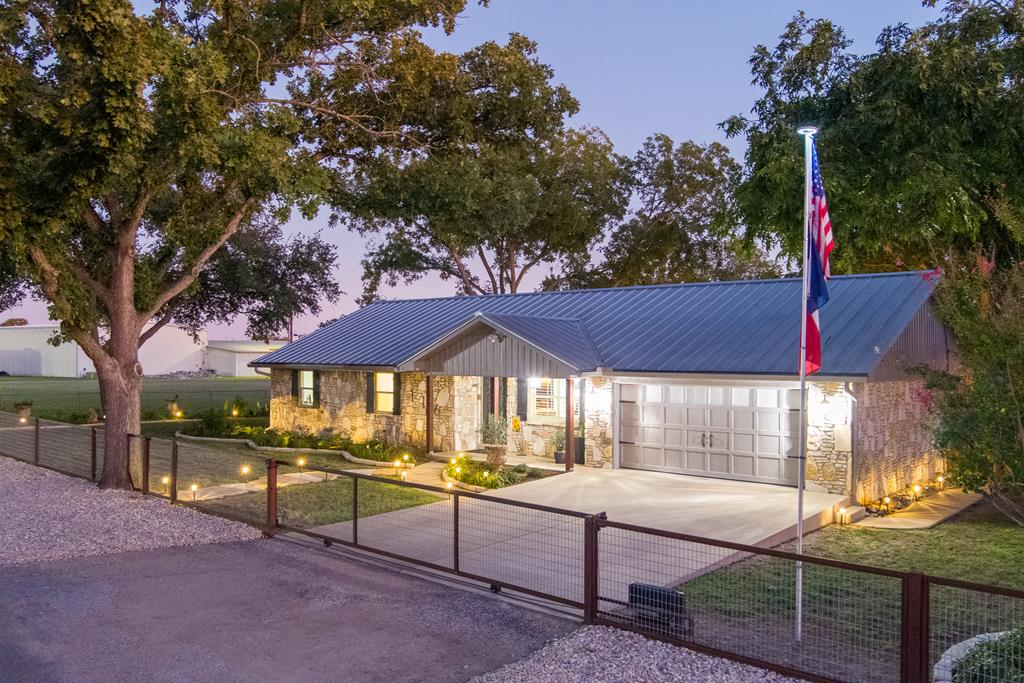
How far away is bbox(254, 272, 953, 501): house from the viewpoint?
1534 centimetres

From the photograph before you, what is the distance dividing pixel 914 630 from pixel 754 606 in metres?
3.04

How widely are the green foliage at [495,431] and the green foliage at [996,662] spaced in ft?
47.9

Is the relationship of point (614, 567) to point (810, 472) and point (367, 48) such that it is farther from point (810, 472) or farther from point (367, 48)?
point (367, 48)

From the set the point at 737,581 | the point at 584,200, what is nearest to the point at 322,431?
the point at 737,581

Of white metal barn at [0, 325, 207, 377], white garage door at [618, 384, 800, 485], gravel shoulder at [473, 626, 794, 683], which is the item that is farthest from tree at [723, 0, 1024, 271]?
white metal barn at [0, 325, 207, 377]

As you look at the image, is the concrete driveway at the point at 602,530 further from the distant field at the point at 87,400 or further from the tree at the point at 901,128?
the distant field at the point at 87,400

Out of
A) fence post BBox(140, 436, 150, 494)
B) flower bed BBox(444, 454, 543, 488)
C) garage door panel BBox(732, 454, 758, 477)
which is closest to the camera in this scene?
fence post BBox(140, 436, 150, 494)

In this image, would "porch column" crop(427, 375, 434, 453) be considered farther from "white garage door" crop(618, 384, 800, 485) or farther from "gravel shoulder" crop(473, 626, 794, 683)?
"gravel shoulder" crop(473, 626, 794, 683)

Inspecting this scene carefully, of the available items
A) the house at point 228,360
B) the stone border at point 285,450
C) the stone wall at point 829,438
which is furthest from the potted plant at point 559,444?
the house at point 228,360

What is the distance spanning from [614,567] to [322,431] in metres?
15.4

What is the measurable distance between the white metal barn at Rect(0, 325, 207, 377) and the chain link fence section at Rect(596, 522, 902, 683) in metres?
73.3

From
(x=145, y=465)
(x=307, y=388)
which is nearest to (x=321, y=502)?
(x=145, y=465)

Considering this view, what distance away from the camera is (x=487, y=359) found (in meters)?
19.2

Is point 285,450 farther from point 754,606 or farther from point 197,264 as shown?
point 754,606
